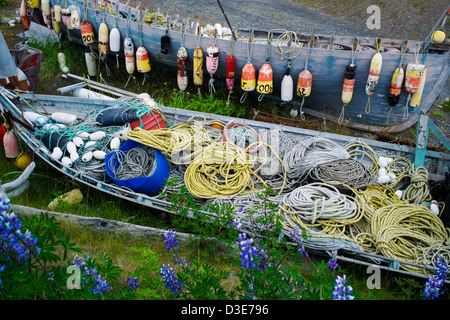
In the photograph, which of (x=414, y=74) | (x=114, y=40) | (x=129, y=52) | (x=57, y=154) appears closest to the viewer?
(x=57, y=154)

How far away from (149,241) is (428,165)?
3898mm

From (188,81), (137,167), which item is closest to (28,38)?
(188,81)

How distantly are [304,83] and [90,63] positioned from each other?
5.21 metres

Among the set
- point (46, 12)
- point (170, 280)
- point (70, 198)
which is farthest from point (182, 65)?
point (170, 280)

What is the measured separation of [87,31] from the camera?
8367 mm

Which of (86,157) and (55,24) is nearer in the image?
(86,157)

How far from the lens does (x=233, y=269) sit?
3750 millimetres

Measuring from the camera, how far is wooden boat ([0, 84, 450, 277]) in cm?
386

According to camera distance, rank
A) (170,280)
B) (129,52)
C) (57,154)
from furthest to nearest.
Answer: (129,52) → (57,154) → (170,280)

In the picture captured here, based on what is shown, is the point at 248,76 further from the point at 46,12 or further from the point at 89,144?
the point at 46,12

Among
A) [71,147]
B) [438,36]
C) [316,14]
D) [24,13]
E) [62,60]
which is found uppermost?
[316,14]

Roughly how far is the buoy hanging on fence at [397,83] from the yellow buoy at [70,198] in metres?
5.28

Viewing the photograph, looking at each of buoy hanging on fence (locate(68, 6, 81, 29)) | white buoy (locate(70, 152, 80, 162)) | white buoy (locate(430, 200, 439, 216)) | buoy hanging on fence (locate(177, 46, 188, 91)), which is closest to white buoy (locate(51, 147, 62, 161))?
white buoy (locate(70, 152, 80, 162))
